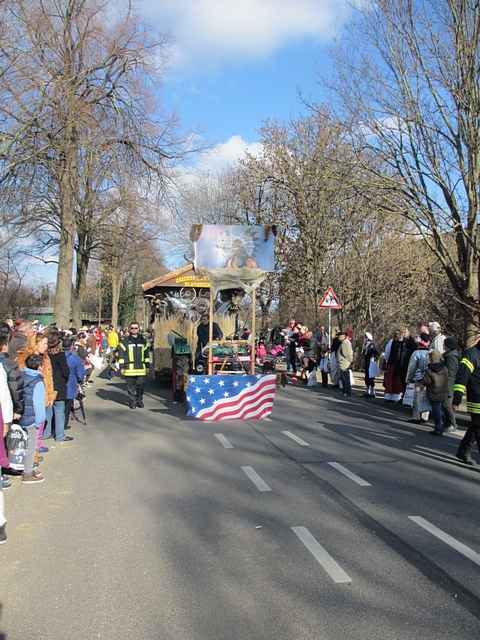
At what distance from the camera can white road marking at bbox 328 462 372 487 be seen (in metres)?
7.70

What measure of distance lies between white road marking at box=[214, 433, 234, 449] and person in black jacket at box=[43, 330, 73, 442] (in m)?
2.46

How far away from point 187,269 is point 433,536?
47.0ft

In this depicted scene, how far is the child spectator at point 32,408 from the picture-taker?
7582mm

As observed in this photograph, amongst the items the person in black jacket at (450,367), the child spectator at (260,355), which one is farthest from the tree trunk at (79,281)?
the person in black jacket at (450,367)

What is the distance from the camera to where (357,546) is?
5496 mm

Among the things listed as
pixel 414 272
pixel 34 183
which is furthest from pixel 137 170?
pixel 414 272

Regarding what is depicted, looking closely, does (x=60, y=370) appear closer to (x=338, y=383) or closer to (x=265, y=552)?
(x=265, y=552)

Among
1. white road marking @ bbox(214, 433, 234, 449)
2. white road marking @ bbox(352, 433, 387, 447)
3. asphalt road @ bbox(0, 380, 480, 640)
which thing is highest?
white road marking @ bbox(352, 433, 387, 447)

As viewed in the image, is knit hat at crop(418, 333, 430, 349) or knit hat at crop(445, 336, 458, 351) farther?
knit hat at crop(418, 333, 430, 349)

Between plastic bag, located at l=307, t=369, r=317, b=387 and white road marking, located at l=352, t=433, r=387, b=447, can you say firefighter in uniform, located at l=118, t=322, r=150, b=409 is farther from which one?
plastic bag, located at l=307, t=369, r=317, b=387

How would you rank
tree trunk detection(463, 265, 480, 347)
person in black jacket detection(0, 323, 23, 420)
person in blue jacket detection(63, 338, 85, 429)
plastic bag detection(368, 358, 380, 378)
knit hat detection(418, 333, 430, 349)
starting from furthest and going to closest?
plastic bag detection(368, 358, 380, 378), tree trunk detection(463, 265, 480, 347), knit hat detection(418, 333, 430, 349), person in blue jacket detection(63, 338, 85, 429), person in black jacket detection(0, 323, 23, 420)

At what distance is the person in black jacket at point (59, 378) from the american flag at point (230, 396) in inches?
100

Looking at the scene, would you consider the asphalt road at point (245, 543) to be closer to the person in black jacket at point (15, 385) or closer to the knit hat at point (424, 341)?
the person in black jacket at point (15, 385)

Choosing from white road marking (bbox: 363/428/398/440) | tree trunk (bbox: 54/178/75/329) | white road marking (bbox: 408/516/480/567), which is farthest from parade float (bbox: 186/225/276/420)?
tree trunk (bbox: 54/178/75/329)
